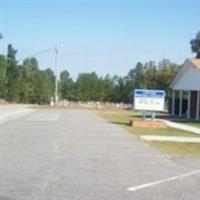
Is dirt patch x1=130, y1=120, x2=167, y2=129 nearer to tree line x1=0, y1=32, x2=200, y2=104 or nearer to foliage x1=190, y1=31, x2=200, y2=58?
tree line x1=0, y1=32, x2=200, y2=104

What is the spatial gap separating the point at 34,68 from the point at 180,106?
136 feet

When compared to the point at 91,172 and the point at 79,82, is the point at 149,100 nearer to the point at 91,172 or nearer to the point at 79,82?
the point at 91,172

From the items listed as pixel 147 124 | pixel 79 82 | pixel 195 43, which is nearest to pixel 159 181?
pixel 147 124

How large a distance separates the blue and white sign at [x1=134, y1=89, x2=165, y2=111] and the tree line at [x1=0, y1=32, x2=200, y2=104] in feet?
147

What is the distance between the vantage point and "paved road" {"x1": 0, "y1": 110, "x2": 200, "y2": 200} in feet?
39.3

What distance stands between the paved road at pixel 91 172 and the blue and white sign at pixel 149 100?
16730mm

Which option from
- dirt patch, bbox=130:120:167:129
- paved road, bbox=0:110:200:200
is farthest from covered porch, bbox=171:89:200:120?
paved road, bbox=0:110:200:200

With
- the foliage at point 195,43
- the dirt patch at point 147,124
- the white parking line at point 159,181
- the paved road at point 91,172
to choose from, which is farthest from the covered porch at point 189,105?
the white parking line at point 159,181

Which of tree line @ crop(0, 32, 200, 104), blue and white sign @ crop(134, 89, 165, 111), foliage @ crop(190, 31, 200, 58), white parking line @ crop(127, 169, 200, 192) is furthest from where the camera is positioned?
foliage @ crop(190, 31, 200, 58)

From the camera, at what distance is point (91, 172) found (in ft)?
48.9

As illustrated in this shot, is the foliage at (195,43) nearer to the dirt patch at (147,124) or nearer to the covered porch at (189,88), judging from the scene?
the covered porch at (189,88)

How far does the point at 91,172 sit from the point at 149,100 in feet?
84.9

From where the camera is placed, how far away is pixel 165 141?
2578cm

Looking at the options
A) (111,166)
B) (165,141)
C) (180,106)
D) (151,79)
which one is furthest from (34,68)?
(111,166)
